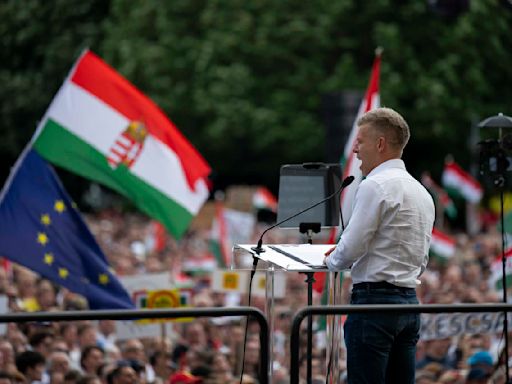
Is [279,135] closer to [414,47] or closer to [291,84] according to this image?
[291,84]

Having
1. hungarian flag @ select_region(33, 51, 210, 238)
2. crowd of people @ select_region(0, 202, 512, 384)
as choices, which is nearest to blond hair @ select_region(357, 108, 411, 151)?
crowd of people @ select_region(0, 202, 512, 384)

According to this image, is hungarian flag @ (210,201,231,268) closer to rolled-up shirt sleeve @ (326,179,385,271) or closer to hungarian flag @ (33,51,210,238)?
hungarian flag @ (33,51,210,238)

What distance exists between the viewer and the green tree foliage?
128 feet

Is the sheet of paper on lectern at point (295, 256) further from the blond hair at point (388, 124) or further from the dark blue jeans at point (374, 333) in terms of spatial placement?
the blond hair at point (388, 124)

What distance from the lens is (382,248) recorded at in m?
6.35

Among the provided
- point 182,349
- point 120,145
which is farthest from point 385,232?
point 120,145

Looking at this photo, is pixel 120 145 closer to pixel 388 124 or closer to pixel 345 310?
pixel 388 124

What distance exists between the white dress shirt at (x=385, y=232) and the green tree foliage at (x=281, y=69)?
98.5ft

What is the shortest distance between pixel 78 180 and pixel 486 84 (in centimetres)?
1620

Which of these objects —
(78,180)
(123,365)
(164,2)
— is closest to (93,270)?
(123,365)

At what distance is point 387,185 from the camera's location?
20.8 ft

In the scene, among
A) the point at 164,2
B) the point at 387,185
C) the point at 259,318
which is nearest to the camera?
the point at 259,318

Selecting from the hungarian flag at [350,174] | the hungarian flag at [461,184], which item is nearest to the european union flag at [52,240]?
the hungarian flag at [350,174]

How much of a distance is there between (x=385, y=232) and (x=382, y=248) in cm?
8
